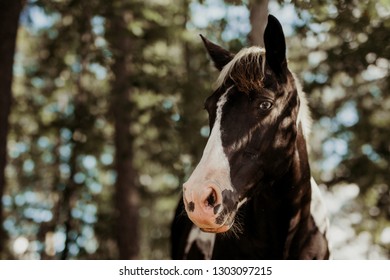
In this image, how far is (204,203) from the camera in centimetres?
309

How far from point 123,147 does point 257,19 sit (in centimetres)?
532

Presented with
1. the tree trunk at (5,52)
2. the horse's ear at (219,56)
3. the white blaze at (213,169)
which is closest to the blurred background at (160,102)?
the tree trunk at (5,52)

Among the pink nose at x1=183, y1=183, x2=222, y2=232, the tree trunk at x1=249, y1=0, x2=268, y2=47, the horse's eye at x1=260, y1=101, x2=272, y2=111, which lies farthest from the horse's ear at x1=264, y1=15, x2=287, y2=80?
the tree trunk at x1=249, y1=0, x2=268, y2=47

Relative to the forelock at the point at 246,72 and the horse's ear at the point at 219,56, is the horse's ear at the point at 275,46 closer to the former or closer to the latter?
the forelock at the point at 246,72

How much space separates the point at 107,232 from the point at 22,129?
299 centimetres

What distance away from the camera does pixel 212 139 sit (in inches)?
134

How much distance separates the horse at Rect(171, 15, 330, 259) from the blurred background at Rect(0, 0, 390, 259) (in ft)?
5.90

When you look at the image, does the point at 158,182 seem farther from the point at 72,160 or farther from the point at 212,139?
the point at 212,139

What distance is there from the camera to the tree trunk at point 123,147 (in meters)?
9.46

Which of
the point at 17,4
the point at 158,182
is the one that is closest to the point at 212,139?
the point at 17,4

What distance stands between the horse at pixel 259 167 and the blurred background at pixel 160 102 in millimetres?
1798

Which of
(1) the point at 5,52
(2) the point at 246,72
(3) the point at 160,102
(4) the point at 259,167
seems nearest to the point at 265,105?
(2) the point at 246,72

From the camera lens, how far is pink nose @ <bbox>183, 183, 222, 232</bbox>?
307 centimetres
